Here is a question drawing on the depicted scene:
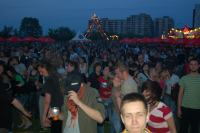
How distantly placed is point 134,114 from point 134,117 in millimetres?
18

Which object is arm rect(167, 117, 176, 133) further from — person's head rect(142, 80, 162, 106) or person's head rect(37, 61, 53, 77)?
person's head rect(37, 61, 53, 77)

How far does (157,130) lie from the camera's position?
4.77 meters

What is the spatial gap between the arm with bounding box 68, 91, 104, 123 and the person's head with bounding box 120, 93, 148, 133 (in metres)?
1.47

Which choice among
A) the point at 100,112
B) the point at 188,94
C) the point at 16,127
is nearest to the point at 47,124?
the point at 100,112

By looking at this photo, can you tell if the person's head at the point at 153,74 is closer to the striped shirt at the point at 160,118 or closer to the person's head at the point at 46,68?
the person's head at the point at 46,68

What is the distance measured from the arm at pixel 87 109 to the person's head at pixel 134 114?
147 cm

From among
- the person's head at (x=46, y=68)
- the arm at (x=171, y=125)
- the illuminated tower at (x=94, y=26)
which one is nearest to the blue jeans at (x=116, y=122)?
the person's head at (x=46, y=68)

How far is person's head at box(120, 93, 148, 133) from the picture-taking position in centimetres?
251

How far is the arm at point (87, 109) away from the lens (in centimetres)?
402

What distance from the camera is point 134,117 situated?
8.23ft

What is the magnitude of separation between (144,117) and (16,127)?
864 cm

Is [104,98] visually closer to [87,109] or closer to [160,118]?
[160,118]

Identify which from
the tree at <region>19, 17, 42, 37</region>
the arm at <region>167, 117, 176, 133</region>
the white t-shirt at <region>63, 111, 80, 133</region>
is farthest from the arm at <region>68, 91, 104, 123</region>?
the tree at <region>19, 17, 42, 37</region>

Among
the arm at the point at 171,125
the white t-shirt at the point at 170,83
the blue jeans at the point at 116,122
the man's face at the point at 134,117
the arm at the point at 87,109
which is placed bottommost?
the blue jeans at the point at 116,122
